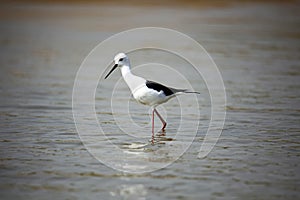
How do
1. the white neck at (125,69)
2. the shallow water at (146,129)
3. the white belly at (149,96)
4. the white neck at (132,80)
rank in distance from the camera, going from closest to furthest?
the shallow water at (146,129), the white belly at (149,96), the white neck at (132,80), the white neck at (125,69)

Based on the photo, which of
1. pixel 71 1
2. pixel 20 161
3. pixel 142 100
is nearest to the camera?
pixel 20 161

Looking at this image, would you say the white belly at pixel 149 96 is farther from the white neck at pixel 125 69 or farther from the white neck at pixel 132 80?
the white neck at pixel 125 69

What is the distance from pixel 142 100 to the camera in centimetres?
1027

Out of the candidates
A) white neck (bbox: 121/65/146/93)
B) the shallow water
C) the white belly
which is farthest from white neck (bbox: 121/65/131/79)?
the shallow water

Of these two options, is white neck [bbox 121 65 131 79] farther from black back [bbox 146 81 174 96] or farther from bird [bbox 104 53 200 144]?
black back [bbox 146 81 174 96]

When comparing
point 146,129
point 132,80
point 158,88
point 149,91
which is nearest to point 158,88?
point 158,88

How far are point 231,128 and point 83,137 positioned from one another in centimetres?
249

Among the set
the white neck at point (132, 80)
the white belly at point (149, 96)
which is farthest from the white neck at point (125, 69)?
the white belly at point (149, 96)

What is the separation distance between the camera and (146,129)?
10422mm

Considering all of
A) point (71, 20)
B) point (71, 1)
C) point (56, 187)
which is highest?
point (71, 1)

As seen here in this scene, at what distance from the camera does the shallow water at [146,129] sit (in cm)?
728

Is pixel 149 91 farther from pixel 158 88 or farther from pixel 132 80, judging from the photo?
pixel 132 80

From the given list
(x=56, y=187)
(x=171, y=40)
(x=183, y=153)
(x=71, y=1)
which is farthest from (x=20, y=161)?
(x=71, y=1)

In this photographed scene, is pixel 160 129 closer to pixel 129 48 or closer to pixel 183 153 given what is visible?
pixel 183 153
